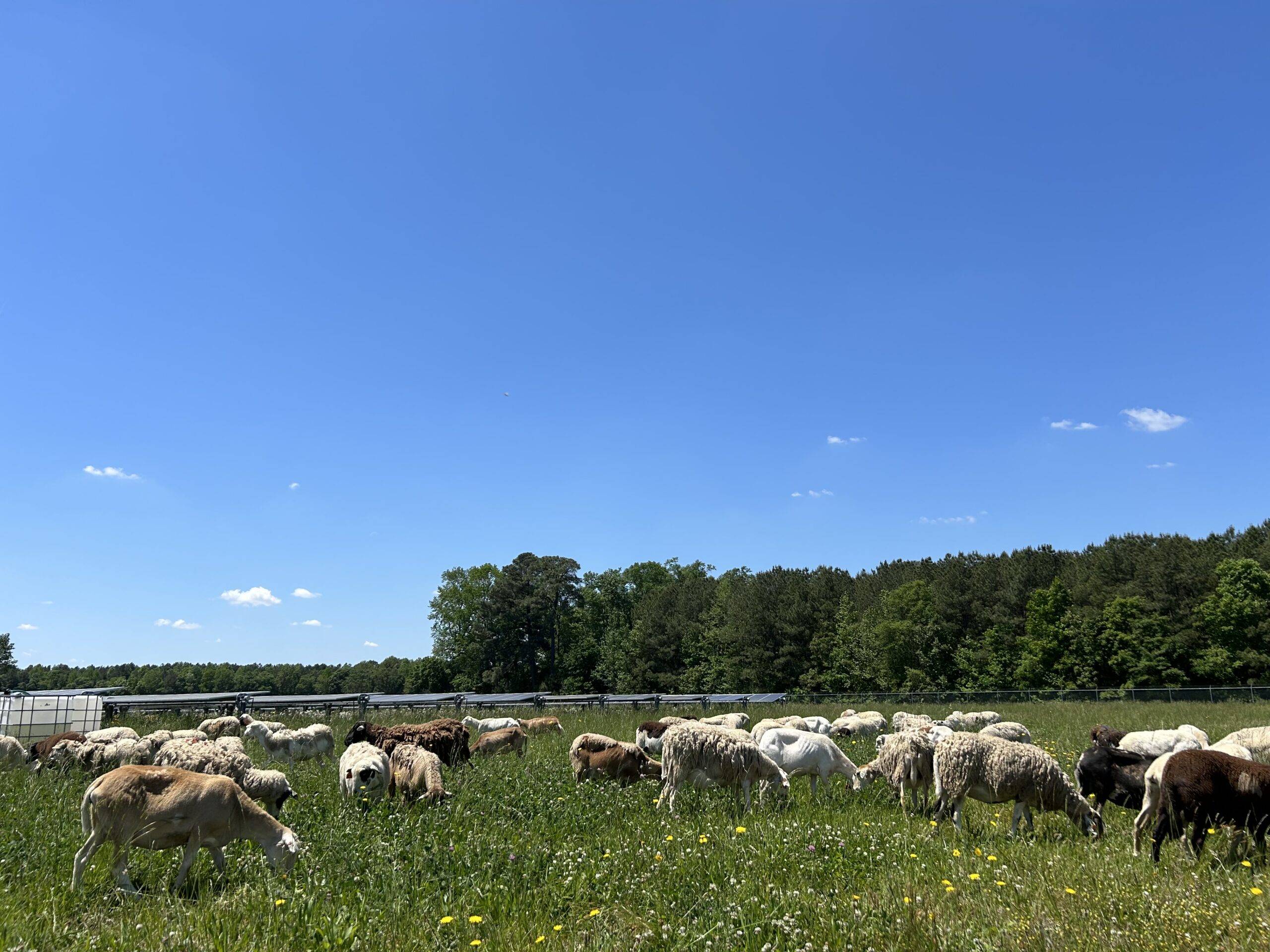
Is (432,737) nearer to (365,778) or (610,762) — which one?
(610,762)

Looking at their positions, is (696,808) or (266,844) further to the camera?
(696,808)

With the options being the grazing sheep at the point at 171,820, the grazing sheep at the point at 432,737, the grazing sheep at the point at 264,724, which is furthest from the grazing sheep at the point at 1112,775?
the grazing sheep at the point at 264,724

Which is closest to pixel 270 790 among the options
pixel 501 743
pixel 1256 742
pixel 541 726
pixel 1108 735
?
pixel 501 743

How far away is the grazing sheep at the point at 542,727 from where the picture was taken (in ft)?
86.9

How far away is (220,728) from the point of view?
19266 millimetres

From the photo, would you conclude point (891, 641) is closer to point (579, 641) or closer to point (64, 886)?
point (579, 641)

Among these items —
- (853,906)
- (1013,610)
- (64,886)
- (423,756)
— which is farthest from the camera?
(1013,610)

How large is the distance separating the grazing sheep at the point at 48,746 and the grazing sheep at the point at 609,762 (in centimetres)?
1057

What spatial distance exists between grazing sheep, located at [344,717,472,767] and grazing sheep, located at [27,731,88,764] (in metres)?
5.65

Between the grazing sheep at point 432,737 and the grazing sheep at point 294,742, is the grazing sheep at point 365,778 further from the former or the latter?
the grazing sheep at point 294,742

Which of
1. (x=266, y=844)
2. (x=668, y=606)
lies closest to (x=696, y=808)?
Result: (x=266, y=844)

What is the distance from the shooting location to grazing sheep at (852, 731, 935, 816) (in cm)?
1153

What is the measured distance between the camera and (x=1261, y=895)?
21.6 ft

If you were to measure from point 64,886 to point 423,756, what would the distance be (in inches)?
222
